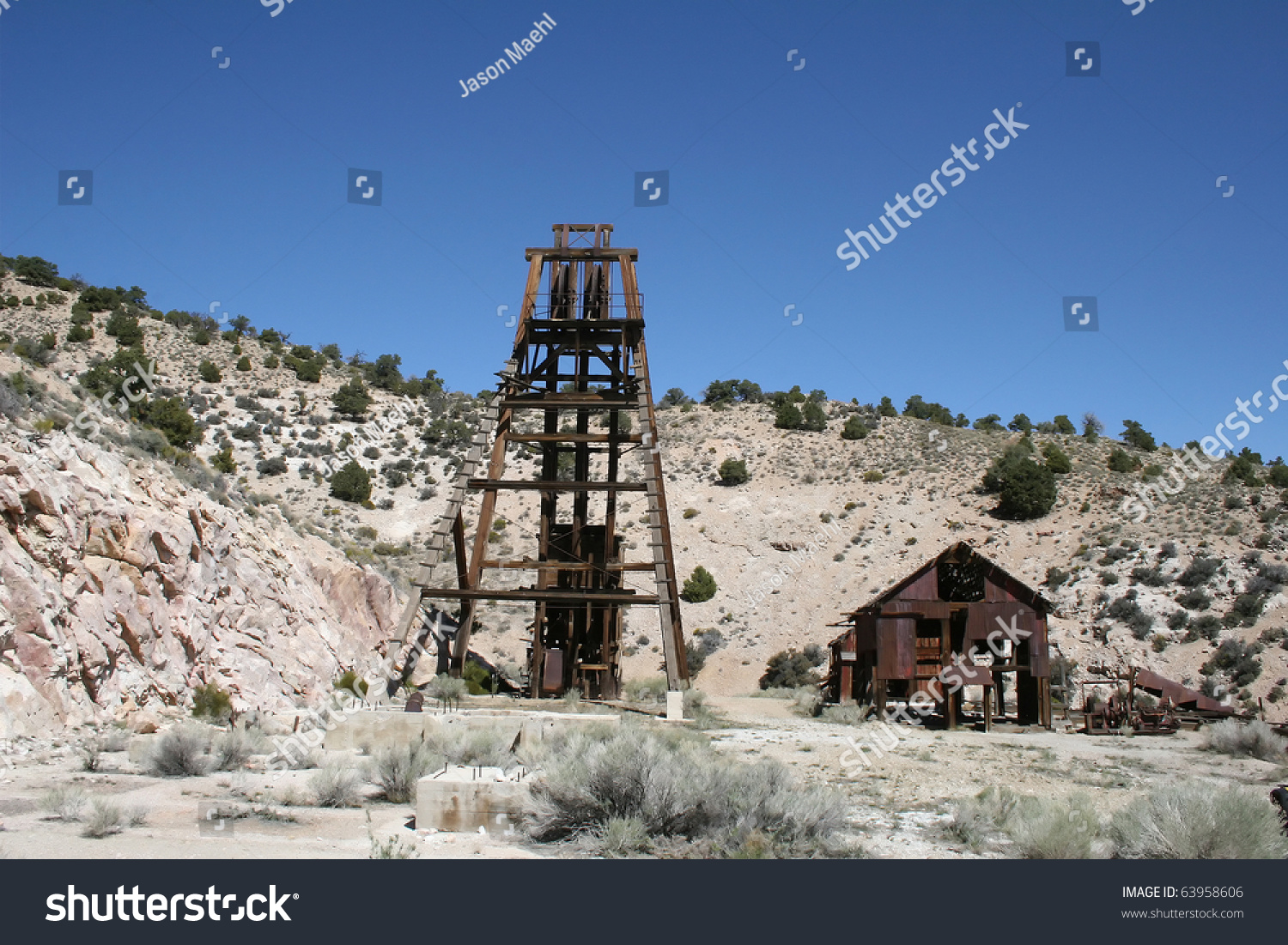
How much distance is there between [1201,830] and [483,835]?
590 cm

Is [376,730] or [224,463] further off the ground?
[224,463]

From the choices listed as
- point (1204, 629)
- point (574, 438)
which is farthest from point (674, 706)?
point (1204, 629)

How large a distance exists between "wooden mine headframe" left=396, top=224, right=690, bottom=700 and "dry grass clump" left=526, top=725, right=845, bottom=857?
9626 millimetres

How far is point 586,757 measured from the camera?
8.89 m

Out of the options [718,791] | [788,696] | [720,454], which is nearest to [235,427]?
[720,454]

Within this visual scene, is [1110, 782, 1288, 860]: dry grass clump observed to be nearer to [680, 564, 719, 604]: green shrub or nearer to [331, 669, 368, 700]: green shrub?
[331, 669, 368, 700]: green shrub

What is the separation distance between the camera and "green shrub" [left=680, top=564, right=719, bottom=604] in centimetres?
4188

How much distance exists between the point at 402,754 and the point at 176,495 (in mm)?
8935

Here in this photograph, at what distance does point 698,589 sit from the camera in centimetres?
4191

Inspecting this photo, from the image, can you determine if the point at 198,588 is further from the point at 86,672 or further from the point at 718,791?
the point at 718,791

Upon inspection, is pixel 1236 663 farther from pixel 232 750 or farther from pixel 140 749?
pixel 140 749

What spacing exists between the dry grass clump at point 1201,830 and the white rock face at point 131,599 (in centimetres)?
1212

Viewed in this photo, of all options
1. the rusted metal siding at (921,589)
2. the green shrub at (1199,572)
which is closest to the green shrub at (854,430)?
the green shrub at (1199,572)

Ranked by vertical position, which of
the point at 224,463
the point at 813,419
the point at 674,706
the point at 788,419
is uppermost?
the point at 813,419
